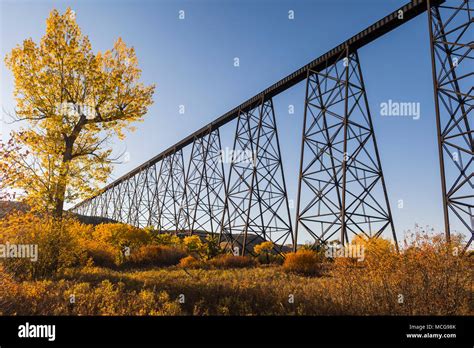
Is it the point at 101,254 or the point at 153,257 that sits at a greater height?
the point at 101,254

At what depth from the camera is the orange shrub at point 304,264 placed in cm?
878

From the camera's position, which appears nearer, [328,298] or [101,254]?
[328,298]

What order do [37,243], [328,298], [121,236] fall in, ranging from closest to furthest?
[328,298]
[37,243]
[121,236]

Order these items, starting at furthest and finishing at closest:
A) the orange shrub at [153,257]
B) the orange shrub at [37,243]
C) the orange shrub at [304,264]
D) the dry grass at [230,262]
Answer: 1. the dry grass at [230,262]
2. the orange shrub at [153,257]
3. the orange shrub at [304,264]
4. the orange shrub at [37,243]

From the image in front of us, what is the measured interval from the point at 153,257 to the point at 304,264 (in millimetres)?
5287

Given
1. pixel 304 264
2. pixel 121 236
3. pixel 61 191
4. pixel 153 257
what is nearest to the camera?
pixel 61 191

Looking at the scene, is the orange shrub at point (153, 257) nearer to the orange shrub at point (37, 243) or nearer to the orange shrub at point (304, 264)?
the orange shrub at point (37, 243)

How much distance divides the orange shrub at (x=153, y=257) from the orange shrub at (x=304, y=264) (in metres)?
4.35

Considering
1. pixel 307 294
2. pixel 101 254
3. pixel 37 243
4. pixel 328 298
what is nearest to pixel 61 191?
pixel 37 243

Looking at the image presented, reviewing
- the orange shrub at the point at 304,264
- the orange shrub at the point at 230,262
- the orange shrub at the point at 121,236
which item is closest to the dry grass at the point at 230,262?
the orange shrub at the point at 230,262

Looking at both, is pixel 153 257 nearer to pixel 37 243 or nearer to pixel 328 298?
pixel 37 243

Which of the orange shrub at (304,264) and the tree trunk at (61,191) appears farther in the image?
the orange shrub at (304,264)

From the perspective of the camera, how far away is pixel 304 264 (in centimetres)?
892
